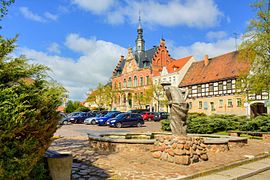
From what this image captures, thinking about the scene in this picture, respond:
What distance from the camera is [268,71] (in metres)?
24.0

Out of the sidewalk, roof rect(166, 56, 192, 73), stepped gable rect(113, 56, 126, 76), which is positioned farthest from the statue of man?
stepped gable rect(113, 56, 126, 76)

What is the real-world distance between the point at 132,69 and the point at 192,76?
22005 mm

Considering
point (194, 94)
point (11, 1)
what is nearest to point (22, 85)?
point (11, 1)

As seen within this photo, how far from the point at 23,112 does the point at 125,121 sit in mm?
23743

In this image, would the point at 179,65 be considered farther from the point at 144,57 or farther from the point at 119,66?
the point at 119,66

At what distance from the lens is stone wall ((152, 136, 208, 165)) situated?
8.46 m

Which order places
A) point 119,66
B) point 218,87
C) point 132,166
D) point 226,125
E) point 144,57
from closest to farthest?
point 132,166 < point 226,125 < point 218,87 < point 144,57 < point 119,66

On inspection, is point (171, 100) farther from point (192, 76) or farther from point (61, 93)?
point (192, 76)

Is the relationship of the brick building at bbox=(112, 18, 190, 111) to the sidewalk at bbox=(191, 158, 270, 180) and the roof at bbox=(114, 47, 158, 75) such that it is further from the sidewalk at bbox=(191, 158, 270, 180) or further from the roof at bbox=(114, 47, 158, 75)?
the sidewalk at bbox=(191, 158, 270, 180)

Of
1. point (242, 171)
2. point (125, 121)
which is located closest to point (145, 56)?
point (125, 121)

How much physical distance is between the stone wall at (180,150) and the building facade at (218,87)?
29.8m

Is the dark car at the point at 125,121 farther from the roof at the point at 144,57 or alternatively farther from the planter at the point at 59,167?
the roof at the point at 144,57

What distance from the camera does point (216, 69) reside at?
45.0 m

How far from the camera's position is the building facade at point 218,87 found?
1548 inches
